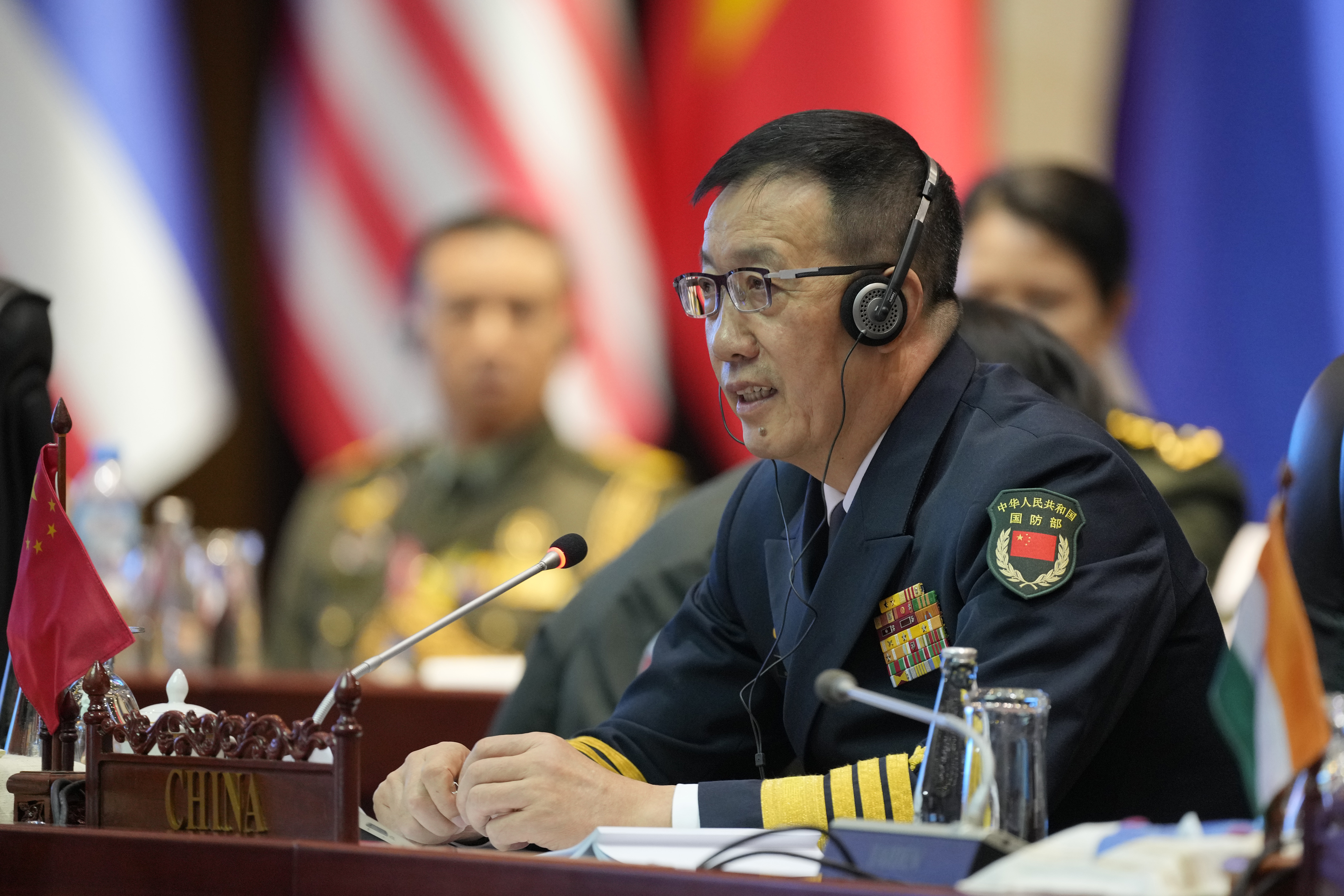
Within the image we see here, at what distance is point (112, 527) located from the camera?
11.6ft

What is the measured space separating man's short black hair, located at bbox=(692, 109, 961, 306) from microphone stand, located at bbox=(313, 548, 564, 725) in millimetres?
417

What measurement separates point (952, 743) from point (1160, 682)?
339mm

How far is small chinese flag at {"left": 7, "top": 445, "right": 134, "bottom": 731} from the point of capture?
4.97ft

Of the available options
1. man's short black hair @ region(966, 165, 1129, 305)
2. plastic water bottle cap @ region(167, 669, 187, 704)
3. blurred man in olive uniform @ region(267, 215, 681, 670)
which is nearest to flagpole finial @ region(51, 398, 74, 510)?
plastic water bottle cap @ region(167, 669, 187, 704)

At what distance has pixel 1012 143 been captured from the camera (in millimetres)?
4344

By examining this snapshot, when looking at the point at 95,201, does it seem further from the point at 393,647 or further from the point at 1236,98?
the point at 393,647

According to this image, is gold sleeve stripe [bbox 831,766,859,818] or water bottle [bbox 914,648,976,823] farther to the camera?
gold sleeve stripe [bbox 831,766,859,818]

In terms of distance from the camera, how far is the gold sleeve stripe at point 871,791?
1.38 metres

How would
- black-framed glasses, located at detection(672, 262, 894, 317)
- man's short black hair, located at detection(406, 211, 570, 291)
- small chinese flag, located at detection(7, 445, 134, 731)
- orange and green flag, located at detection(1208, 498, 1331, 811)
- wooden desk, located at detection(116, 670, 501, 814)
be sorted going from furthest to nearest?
man's short black hair, located at detection(406, 211, 570, 291) < wooden desk, located at detection(116, 670, 501, 814) < black-framed glasses, located at detection(672, 262, 894, 317) < small chinese flag, located at detection(7, 445, 134, 731) < orange and green flag, located at detection(1208, 498, 1331, 811)

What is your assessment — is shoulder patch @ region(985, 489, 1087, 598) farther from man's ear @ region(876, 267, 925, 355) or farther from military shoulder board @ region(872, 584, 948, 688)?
man's ear @ region(876, 267, 925, 355)

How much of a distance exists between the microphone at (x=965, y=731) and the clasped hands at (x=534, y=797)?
0.31 m

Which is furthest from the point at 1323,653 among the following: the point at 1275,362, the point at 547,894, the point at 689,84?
the point at 689,84

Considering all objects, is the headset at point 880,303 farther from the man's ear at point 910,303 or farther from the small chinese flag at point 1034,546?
the small chinese flag at point 1034,546

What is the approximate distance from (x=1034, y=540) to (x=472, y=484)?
302 centimetres
